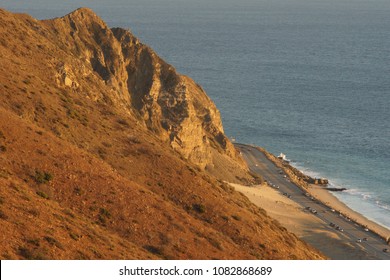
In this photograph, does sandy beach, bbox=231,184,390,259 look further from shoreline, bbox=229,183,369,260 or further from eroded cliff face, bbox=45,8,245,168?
eroded cliff face, bbox=45,8,245,168

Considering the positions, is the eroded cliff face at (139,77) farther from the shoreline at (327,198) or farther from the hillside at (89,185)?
the shoreline at (327,198)

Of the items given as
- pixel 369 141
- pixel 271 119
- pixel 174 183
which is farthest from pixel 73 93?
pixel 271 119

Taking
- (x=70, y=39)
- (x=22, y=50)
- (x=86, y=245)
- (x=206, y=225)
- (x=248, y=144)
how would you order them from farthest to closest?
(x=248, y=144) < (x=70, y=39) < (x=22, y=50) < (x=206, y=225) < (x=86, y=245)

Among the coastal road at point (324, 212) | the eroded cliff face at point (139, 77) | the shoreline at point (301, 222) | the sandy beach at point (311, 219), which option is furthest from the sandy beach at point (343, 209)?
the eroded cliff face at point (139, 77)

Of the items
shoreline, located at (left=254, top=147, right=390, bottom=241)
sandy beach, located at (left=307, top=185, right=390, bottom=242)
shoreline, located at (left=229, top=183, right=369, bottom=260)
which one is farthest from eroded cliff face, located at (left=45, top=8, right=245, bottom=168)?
sandy beach, located at (left=307, top=185, right=390, bottom=242)

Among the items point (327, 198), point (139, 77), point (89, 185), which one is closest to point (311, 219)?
point (327, 198)

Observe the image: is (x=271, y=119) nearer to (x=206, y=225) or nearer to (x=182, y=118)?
(x=182, y=118)
